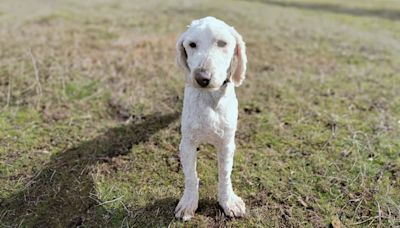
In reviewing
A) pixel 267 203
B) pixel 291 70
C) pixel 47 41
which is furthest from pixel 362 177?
pixel 47 41

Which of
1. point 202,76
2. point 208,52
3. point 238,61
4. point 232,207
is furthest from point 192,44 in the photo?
point 232,207

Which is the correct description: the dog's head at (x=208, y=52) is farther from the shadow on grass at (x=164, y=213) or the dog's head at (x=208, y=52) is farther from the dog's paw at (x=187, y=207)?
the shadow on grass at (x=164, y=213)

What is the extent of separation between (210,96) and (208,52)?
1.51ft

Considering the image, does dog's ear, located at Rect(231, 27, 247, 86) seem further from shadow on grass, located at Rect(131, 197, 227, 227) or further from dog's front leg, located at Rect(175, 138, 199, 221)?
shadow on grass, located at Rect(131, 197, 227, 227)

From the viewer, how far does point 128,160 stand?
4.15m

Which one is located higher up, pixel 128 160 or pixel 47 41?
pixel 47 41

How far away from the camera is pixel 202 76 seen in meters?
2.61

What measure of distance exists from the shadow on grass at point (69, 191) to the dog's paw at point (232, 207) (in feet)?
1.57

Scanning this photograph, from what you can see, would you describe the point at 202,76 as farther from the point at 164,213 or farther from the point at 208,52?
the point at 164,213

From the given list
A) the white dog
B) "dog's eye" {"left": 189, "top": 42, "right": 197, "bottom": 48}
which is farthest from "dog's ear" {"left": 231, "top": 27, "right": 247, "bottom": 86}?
"dog's eye" {"left": 189, "top": 42, "right": 197, "bottom": 48}

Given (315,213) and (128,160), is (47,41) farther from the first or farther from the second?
(315,213)

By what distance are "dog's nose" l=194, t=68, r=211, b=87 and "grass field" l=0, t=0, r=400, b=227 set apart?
1352mm

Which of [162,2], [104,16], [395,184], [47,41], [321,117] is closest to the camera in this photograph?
[395,184]

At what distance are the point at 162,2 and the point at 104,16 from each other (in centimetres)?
305
